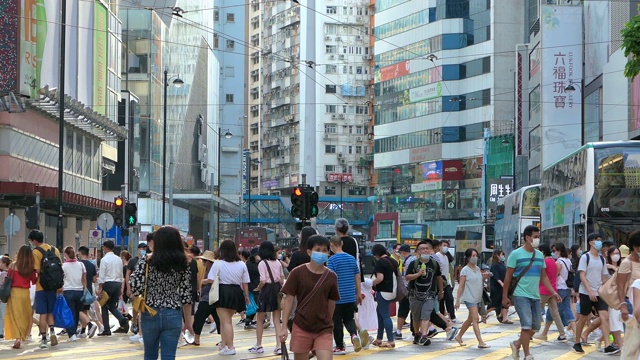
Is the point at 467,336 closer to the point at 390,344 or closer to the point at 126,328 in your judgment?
the point at 390,344

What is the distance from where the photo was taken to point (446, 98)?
108 meters

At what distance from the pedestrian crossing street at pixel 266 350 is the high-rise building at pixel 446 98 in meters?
78.3

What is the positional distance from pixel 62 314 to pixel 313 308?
9.97 meters

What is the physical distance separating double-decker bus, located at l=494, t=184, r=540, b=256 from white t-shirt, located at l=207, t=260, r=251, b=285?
29140mm

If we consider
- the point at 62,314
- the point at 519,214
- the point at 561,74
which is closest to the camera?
the point at 62,314

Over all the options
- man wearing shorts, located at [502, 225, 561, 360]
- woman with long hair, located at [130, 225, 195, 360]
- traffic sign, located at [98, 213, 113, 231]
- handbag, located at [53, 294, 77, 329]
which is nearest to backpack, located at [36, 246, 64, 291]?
handbag, located at [53, 294, 77, 329]

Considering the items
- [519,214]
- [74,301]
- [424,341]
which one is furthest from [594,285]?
[519,214]

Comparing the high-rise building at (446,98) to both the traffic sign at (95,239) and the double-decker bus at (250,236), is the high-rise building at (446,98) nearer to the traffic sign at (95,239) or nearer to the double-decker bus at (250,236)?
the double-decker bus at (250,236)

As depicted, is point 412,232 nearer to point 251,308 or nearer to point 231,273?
point 251,308

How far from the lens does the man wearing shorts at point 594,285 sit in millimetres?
18234

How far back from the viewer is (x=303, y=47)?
5699 inches

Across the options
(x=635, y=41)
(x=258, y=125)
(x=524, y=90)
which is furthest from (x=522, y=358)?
(x=258, y=125)

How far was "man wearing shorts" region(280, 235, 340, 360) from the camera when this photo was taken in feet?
37.9

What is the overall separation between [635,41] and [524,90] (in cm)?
5883
